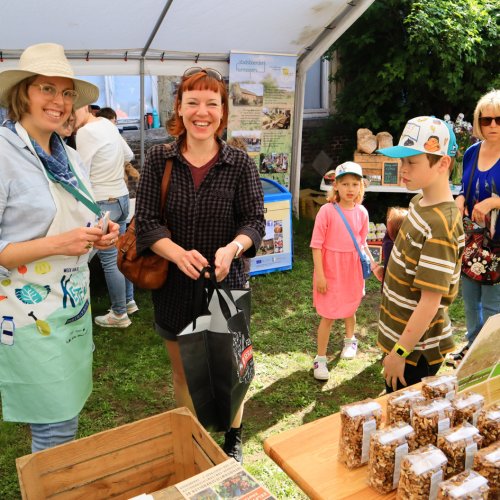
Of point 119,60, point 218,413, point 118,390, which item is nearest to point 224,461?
point 218,413

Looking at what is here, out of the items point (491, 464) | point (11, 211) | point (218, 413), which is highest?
point (11, 211)

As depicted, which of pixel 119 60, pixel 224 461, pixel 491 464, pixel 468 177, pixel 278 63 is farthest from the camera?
pixel 278 63

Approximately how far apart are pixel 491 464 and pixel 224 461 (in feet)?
2.40

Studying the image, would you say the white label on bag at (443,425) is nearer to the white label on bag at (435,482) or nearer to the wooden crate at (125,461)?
the white label on bag at (435,482)

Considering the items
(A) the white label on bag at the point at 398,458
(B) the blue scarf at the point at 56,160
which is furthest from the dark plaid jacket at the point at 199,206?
(A) the white label on bag at the point at 398,458

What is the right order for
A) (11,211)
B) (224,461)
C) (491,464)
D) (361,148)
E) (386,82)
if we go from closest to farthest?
1. (491,464)
2. (224,461)
3. (11,211)
4. (361,148)
5. (386,82)

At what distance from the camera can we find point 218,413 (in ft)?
6.77

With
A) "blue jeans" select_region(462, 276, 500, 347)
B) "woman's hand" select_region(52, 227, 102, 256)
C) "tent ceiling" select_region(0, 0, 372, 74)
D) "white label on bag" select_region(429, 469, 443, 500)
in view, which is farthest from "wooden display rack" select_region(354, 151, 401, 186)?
"white label on bag" select_region(429, 469, 443, 500)

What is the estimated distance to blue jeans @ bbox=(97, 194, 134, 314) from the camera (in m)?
4.32

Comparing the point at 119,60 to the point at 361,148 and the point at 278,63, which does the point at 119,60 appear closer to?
the point at 278,63

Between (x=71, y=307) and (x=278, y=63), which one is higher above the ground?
(x=278, y=63)

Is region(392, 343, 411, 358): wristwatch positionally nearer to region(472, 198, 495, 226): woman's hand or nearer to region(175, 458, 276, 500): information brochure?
region(175, 458, 276, 500): information brochure

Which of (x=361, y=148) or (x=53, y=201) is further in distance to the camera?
(x=361, y=148)

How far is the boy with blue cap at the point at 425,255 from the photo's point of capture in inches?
75.6
